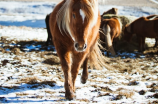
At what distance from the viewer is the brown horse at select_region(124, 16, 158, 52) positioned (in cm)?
832

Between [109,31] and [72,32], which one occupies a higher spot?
[72,32]

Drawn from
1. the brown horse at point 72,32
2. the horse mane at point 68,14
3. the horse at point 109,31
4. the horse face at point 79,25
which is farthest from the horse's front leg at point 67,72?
the horse at point 109,31

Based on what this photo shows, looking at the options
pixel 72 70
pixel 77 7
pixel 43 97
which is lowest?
pixel 43 97

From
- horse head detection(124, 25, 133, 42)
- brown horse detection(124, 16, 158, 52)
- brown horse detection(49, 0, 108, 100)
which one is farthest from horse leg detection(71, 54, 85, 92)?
horse head detection(124, 25, 133, 42)

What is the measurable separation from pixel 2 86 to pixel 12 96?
1.78 ft

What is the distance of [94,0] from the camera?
2443 mm

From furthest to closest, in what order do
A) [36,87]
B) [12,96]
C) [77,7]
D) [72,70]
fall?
[36,87], [72,70], [12,96], [77,7]

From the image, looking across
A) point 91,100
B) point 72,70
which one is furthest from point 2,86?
point 91,100

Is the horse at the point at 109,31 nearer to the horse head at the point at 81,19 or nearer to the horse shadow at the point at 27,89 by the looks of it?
the horse shadow at the point at 27,89

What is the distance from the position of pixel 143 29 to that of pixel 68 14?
282 inches

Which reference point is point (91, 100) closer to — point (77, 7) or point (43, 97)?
point (43, 97)

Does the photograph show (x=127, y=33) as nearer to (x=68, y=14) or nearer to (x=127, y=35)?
(x=127, y=35)

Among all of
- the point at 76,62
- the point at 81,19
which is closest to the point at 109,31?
the point at 76,62

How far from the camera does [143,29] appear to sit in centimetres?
863
